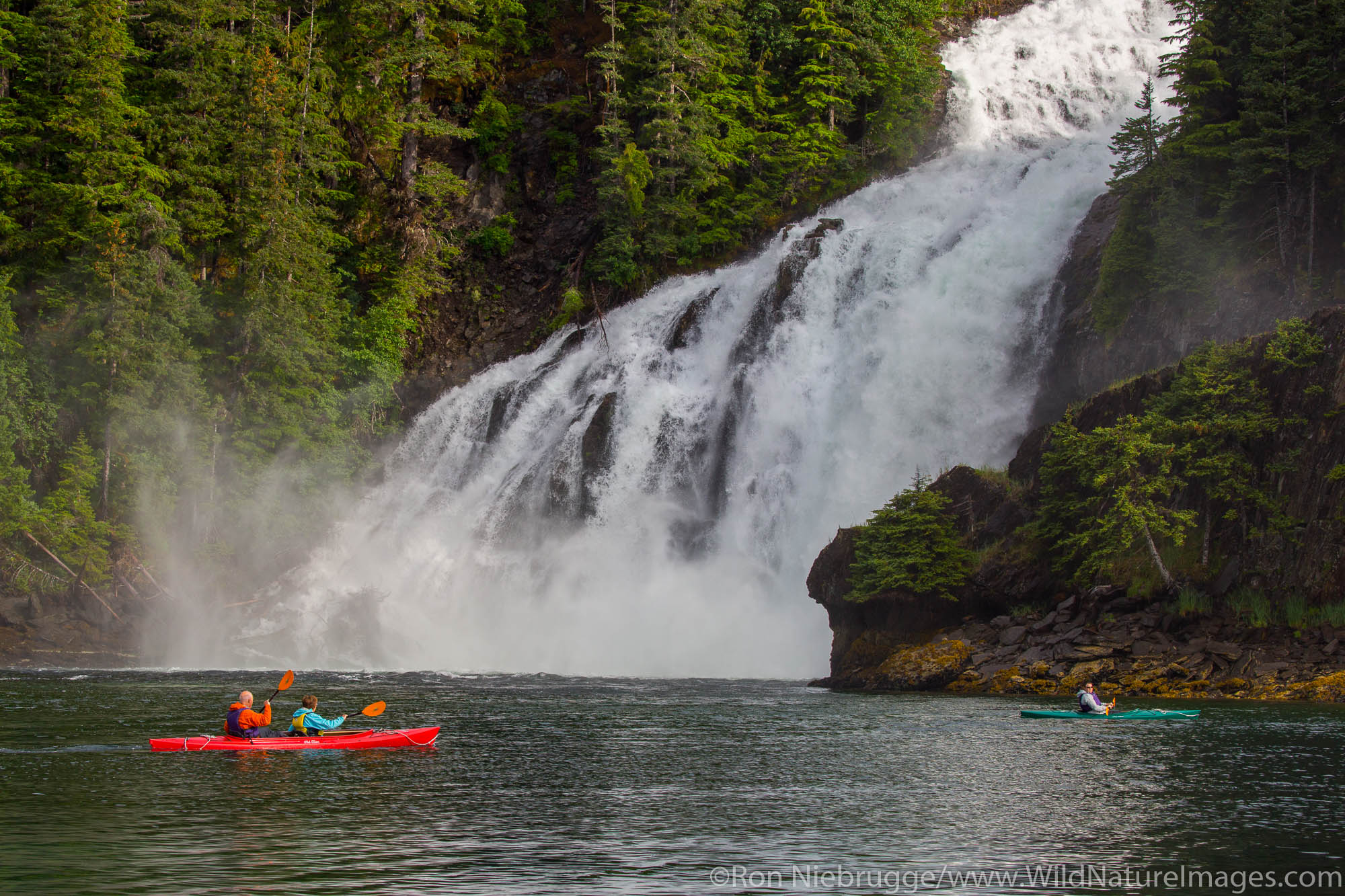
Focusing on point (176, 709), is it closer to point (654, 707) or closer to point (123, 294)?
point (654, 707)

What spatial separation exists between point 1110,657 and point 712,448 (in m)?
16.1

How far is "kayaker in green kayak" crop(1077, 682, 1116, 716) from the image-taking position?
2055 cm

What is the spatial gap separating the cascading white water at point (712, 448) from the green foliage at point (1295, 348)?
28.5 ft

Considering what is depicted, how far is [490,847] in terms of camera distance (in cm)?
1111

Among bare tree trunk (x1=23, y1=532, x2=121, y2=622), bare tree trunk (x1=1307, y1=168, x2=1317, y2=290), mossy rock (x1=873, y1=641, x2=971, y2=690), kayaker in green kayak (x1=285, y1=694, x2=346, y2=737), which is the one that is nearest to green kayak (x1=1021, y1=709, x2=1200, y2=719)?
mossy rock (x1=873, y1=641, x2=971, y2=690)

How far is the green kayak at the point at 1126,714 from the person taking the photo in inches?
799

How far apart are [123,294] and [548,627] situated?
61.3 ft

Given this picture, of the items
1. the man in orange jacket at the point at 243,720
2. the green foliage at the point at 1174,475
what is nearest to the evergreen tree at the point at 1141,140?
the green foliage at the point at 1174,475

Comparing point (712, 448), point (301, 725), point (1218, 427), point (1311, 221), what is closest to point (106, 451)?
point (712, 448)

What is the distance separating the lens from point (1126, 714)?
2053 centimetres

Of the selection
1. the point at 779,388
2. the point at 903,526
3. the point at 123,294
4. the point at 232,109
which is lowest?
the point at 903,526

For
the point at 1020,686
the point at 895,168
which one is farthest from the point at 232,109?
the point at 1020,686

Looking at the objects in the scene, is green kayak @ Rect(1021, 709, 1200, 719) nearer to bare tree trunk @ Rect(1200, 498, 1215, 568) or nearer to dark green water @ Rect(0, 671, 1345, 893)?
dark green water @ Rect(0, 671, 1345, 893)

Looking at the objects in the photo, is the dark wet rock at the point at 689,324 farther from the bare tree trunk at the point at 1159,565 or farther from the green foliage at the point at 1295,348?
the green foliage at the point at 1295,348
